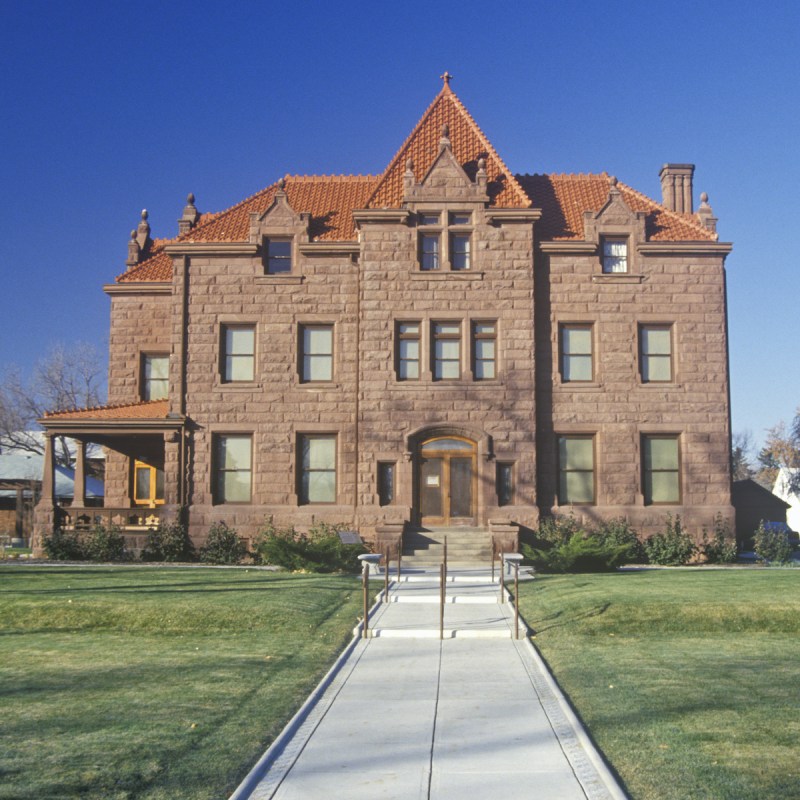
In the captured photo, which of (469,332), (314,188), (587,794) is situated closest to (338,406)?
(469,332)

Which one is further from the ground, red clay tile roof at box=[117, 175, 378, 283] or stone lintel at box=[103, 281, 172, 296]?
red clay tile roof at box=[117, 175, 378, 283]

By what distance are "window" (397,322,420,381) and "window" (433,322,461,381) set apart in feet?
1.81

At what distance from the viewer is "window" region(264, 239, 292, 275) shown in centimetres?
3050

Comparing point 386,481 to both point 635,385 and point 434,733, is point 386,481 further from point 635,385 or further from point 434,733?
point 434,733

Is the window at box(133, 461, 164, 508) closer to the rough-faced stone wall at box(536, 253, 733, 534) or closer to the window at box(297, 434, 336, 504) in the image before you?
the window at box(297, 434, 336, 504)

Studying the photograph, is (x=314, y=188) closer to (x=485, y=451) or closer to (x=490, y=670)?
(x=485, y=451)

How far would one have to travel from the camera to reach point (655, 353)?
30016 millimetres

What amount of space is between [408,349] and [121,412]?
8858mm

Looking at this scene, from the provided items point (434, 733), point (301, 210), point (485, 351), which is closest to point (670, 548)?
point (485, 351)

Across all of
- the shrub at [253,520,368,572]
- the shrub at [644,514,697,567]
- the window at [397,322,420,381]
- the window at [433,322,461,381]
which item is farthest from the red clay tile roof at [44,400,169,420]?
the shrub at [644,514,697,567]

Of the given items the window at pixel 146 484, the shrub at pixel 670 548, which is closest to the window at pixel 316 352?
the window at pixel 146 484

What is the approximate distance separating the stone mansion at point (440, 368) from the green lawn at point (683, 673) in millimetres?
7623

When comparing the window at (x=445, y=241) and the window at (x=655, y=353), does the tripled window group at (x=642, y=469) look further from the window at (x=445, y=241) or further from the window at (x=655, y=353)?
the window at (x=445, y=241)

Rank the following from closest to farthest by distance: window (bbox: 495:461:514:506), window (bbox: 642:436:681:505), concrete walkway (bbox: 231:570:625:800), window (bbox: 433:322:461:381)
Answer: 1. concrete walkway (bbox: 231:570:625:800)
2. window (bbox: 495:461:514:506)
3. window (bbox: 433:322:461:381)
4. window (bbox: 642:436:681:505)
